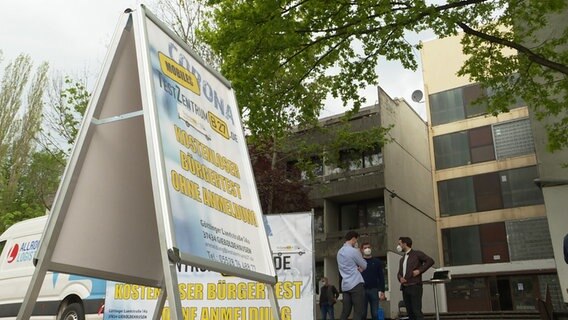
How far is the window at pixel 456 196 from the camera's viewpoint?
30.0m

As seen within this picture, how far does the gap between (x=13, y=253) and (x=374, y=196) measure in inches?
734

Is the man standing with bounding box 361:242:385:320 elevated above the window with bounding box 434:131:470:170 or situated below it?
below

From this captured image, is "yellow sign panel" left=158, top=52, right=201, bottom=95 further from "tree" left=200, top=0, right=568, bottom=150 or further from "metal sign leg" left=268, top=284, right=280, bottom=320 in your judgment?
"tree" left=200, top=0, right=568, bottom=150

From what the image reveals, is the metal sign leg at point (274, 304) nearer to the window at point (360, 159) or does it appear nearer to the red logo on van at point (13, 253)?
the red logo on van at point (13, 253)

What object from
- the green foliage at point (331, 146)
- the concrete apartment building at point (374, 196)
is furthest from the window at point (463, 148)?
the green foliage at point (331, 146)

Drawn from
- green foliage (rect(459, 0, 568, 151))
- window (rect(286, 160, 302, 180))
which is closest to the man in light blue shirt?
green foliage (rect(459, 0, 568, 151))

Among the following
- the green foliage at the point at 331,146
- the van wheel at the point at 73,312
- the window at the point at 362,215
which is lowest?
the van wheel at the point at 73,312

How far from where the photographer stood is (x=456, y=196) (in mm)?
30781

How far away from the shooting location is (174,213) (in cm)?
231

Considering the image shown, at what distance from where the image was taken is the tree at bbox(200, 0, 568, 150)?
415 inches

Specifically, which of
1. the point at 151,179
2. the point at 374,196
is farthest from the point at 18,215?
the point at 151,179

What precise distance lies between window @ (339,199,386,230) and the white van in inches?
725

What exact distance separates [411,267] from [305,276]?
2.52 meters

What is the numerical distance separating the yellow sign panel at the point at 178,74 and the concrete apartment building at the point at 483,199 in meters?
25.3
